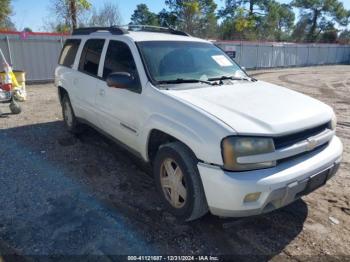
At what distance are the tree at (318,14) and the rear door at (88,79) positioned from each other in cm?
5884

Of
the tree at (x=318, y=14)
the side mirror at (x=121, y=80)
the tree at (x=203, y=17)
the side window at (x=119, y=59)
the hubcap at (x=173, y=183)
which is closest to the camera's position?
the hubcap at (x=173, y=183)

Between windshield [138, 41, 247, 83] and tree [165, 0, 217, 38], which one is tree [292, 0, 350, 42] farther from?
windshield [138, 41, 247, 83]

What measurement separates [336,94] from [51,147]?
10.4 meters

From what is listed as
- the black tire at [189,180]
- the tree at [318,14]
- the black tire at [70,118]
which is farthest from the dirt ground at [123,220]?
the tree at [318,14]

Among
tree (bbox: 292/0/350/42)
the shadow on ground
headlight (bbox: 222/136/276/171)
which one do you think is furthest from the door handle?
tree (bbox: 292/0/350/42)

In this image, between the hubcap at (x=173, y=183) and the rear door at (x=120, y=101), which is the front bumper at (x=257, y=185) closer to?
the hubcap at (x=173, y=183)

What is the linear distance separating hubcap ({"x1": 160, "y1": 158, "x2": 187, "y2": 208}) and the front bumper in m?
0.41

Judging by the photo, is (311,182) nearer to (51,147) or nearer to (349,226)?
(349,226)

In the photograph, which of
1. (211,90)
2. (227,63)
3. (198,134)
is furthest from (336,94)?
(198,134)

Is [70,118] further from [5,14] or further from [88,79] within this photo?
[5,14]

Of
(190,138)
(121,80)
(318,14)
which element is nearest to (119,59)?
(121,80)

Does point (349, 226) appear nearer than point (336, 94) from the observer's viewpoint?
Yes

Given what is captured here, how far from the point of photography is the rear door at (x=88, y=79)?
4.54m

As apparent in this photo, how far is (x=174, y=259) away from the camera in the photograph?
268 centimetres
